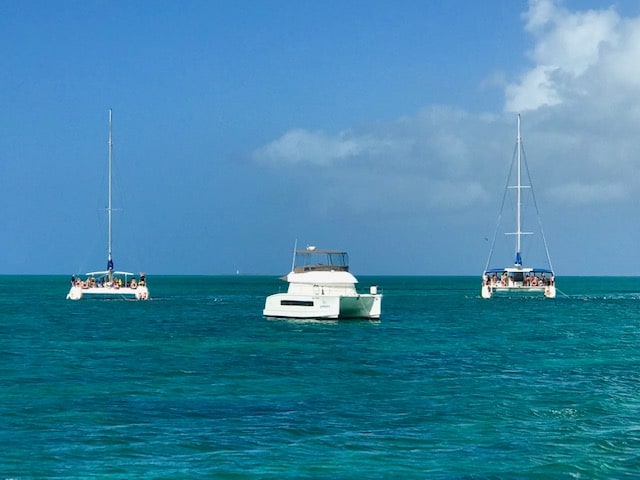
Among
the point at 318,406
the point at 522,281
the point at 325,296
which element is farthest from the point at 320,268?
the point at 522,281

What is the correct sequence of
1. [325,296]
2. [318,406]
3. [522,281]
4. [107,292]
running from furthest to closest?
[522,281] → [107,292] → [325,296] → [318,406]

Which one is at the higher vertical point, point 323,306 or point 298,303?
point 298,303

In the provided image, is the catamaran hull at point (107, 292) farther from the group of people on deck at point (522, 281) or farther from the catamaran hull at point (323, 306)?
the group of people on deck at point (522, 281)

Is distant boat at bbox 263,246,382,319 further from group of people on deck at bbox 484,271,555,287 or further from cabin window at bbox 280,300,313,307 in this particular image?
group of people on deck at bbox 484,271,555,287

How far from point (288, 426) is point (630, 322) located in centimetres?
5955

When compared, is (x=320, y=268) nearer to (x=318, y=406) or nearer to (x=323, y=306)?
(x=323, y=306)

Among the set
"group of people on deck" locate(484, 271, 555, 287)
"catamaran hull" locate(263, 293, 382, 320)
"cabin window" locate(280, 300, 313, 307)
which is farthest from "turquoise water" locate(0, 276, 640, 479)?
"group of people on deck" locate(484, 271, 555, 287)

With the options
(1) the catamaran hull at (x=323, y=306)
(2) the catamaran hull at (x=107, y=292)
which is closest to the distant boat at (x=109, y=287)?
(2) the catamaran hull at (x=107, y=292)

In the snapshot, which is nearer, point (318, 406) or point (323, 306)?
point (318, 406)

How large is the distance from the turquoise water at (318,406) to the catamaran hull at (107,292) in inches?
1868

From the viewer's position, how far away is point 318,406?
27984mm

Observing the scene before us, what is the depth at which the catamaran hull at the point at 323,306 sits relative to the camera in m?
66.8

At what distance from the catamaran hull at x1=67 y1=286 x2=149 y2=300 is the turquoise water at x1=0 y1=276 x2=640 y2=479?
4745 cm

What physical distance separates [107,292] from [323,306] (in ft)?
143
